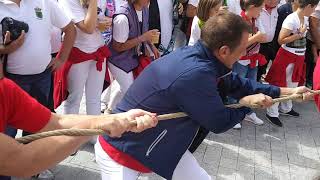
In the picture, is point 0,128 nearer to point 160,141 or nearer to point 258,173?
point 160,141

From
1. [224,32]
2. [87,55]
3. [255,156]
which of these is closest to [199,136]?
[224,32]

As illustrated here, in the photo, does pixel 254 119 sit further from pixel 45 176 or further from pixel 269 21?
pixel 45 176

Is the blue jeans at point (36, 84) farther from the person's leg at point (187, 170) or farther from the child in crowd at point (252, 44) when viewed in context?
the child in crowd at point (252, 44)

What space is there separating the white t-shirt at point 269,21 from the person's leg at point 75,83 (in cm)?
212

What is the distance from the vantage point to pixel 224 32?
2.25 metres

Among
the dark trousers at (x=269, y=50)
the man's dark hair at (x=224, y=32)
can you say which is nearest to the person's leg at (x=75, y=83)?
the man's dark hair at (x=224, y=32)

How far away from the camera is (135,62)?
3.85 metres

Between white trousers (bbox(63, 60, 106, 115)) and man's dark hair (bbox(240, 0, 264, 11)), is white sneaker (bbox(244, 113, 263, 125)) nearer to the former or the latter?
man's dark hair (bbox(240, 0, 264, 11))

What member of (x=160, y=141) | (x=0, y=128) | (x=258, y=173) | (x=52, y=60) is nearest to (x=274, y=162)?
(x=258, y=173)

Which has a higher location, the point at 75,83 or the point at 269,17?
the point at 269,17

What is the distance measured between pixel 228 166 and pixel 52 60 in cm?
181

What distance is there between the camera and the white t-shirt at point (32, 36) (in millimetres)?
2721

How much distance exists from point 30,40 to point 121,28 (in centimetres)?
96

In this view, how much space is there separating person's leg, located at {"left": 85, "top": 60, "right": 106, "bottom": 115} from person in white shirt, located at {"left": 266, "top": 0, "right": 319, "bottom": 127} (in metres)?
2.14
